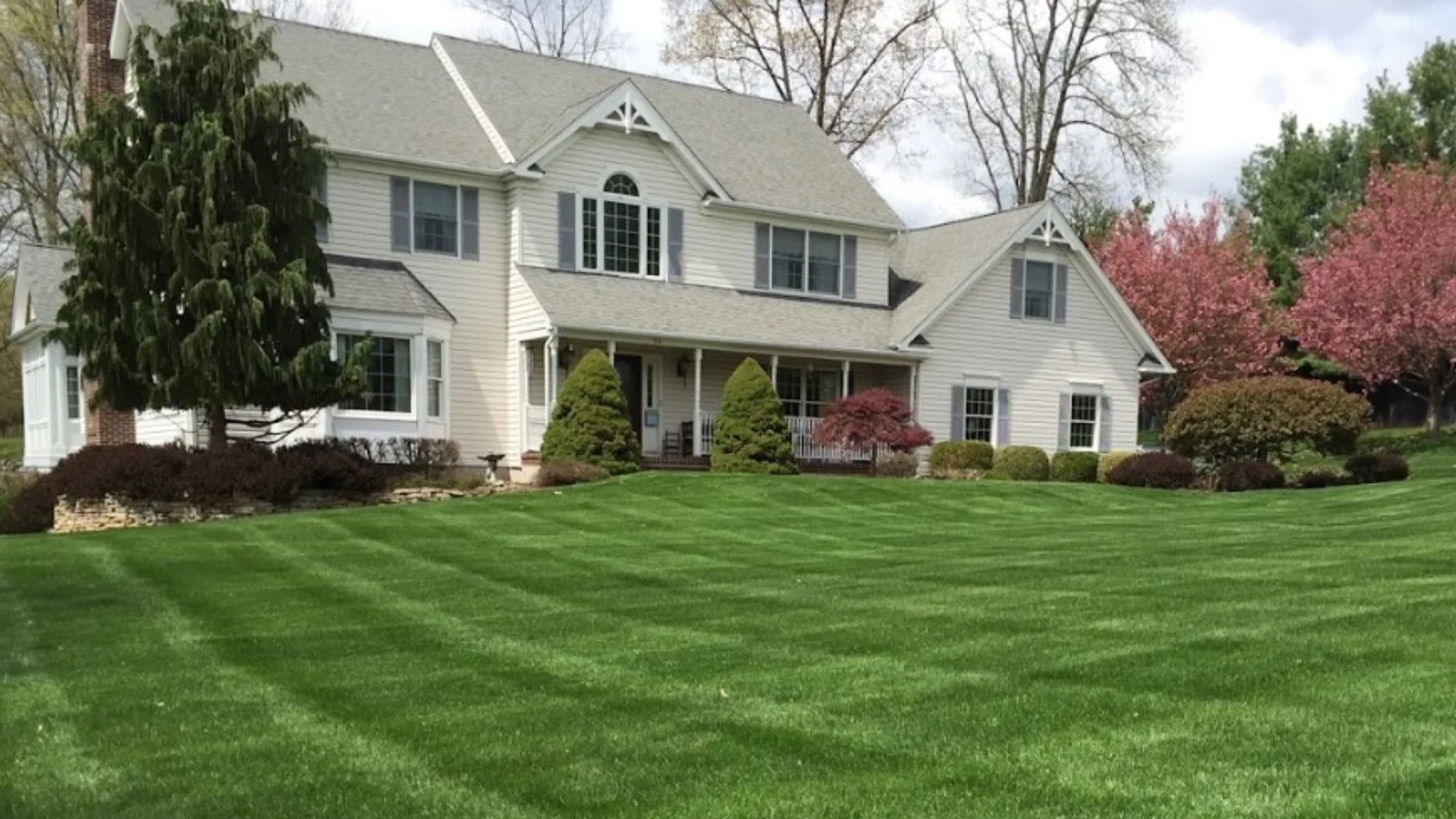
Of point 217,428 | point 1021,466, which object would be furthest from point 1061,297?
point 217,428

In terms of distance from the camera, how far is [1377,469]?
22.0m

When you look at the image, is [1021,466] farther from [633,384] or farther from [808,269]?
[633,384]

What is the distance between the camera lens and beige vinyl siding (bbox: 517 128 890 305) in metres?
22.6

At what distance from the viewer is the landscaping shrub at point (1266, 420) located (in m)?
21.4

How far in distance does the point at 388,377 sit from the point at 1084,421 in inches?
651

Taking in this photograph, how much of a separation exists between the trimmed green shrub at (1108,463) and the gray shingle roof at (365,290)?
536 inches

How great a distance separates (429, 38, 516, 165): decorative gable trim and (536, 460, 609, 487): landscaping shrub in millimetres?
6490

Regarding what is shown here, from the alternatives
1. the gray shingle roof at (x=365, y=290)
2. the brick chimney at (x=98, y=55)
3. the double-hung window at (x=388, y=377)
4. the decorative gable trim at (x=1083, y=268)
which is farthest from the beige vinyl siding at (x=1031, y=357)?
the brick chimney at (x=98, y=55)

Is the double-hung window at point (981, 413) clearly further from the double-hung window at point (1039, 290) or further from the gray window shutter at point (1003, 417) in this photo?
the double-hung window at point (1039, 290)

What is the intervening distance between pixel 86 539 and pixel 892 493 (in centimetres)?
1150

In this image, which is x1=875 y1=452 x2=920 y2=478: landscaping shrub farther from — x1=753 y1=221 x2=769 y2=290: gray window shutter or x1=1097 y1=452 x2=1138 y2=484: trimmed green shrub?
→ x1=753 y1=221 x2=769 y2=290: gray window shutter

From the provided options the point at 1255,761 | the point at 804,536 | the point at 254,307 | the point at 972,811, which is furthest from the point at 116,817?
the point at 254,307

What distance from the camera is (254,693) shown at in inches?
249

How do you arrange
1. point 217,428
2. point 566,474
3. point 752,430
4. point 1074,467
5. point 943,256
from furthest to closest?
point 943,256 → point 1074,467 → point 752,430 → point 566,474 → point 217,428
